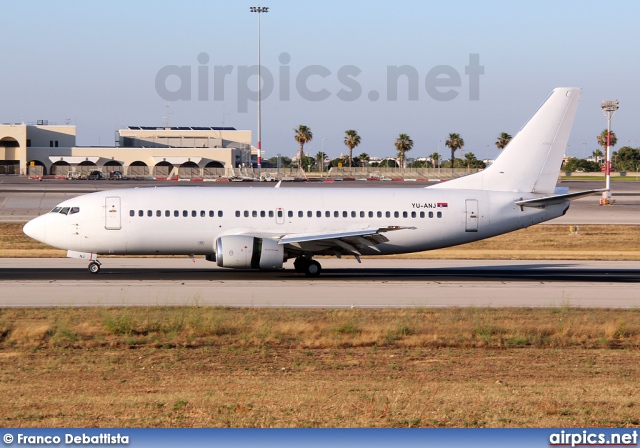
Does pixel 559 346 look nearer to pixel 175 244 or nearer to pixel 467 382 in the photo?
pixel 467 382

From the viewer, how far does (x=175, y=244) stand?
35.2m

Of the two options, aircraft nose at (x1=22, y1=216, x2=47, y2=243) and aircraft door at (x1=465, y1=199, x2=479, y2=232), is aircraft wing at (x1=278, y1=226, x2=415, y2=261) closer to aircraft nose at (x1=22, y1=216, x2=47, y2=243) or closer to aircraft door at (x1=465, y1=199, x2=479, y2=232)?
aircraft door at (x1=465, y1=199, x2=479, y2=232)

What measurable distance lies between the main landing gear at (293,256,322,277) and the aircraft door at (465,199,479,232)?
254 inches

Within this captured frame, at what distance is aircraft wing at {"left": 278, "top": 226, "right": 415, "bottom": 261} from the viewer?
34469mm

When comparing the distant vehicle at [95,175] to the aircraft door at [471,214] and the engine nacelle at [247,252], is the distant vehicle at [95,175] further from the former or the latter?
the aircraft door at [471,214]

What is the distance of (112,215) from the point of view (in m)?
35.1

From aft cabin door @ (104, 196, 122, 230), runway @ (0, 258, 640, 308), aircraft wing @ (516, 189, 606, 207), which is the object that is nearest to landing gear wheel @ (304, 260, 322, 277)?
runway @ (0, 258, 640, 308)

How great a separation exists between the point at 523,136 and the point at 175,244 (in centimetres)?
1511

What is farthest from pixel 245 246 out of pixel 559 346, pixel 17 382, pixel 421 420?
pixel 421 420

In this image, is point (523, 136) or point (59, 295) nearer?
point (59, 295)

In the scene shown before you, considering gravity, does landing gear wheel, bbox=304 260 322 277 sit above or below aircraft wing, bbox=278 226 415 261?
→ below

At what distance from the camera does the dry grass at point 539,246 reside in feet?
154

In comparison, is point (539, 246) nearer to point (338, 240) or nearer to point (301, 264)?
point (301, 264)

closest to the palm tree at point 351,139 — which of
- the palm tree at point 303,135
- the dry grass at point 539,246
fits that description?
the palm tree at point 303,135
